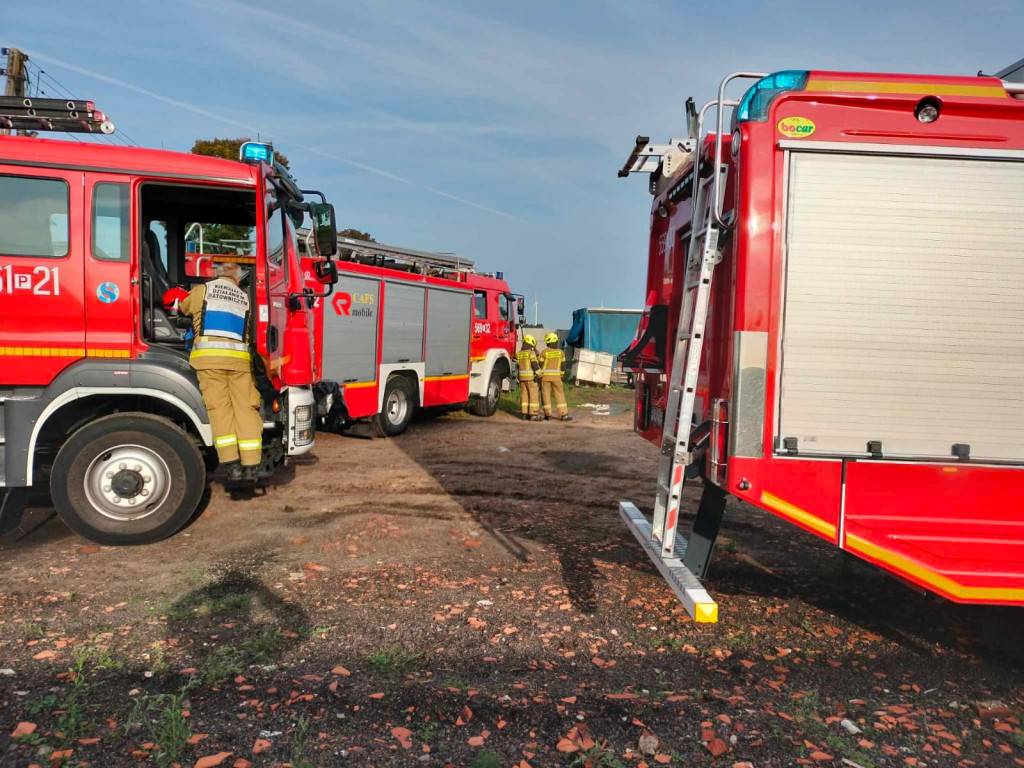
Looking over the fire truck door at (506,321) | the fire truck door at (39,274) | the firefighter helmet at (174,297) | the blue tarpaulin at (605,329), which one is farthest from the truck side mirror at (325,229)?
the blue tarpaulin at (605,329)

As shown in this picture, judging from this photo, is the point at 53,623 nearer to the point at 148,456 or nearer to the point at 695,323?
the point at 148,456

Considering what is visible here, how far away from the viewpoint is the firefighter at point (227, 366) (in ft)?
17.1

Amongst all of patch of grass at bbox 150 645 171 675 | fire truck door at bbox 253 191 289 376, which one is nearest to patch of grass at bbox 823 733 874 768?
patch of grass at bbox 150 645 171 675

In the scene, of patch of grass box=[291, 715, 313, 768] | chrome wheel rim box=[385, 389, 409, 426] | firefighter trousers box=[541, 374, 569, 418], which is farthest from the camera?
firefighter trousers box=[541, 374, 569, 418]

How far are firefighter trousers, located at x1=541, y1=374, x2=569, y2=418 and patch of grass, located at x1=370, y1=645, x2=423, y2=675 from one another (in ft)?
34.4

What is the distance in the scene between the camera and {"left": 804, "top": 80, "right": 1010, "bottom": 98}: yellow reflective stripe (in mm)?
3287

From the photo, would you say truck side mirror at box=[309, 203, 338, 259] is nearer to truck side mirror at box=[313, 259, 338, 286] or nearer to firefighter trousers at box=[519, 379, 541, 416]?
truck side mirror at box=[313, 259, 338, 286]

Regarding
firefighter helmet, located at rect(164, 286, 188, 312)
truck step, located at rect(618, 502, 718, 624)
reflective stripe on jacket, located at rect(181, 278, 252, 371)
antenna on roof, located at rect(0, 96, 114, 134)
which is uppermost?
antenna on roof, located at rect(0, 96, 114, 134)

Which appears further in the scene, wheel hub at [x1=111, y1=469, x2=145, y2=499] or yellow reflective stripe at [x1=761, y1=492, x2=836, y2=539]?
wheel hub at [x1=111, y1=469, x2=145, y2=499]

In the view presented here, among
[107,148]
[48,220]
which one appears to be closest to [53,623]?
[48,220]

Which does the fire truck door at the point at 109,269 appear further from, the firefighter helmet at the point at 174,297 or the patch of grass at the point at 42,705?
the patch of grass at the point at 42,705

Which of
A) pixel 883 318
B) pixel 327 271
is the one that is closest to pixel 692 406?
pixel 883 318

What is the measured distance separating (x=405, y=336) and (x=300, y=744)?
8.60m

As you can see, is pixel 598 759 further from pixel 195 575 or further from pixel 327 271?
pixel 327 271
